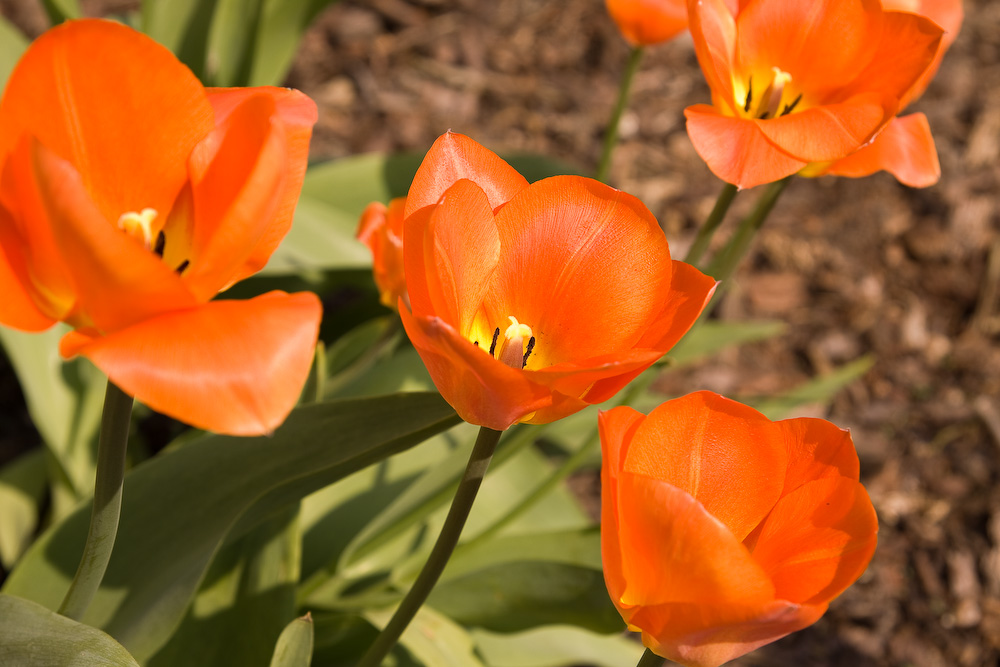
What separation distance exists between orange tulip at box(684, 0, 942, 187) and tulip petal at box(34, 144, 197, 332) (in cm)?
59

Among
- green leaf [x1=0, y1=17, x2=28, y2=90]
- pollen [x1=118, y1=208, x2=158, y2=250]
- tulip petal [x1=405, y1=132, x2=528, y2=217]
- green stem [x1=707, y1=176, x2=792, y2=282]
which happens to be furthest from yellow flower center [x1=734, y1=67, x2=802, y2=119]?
green leaf [x1=0, y1=17, x2=28, y2=90]

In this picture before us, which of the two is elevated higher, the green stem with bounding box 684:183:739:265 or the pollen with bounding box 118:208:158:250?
the pollen with bounding box 118:208:158:250

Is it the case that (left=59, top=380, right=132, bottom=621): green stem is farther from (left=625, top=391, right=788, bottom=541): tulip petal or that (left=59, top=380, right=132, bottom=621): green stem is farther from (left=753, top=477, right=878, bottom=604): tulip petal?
(left=753, top=477, right=878, bottom=604): tulip petal

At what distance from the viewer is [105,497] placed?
71cm

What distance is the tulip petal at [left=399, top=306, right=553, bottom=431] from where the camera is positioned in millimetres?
602

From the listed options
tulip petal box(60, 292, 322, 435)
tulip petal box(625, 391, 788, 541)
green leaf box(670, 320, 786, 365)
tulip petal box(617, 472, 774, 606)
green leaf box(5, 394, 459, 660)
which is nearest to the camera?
tulip petal box(60, 292, 322, 435)

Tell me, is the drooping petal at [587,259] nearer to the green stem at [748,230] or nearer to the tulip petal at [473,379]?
the tulip petal at [473,379]

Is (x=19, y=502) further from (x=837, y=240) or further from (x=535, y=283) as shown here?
(x=837, y=240)

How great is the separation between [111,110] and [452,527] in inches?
16.9

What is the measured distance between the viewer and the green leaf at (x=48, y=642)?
0.73 metres

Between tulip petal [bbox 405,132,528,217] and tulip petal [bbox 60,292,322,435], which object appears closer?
tulip petal [bbox 60,292,322,435]

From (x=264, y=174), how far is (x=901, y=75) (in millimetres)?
764

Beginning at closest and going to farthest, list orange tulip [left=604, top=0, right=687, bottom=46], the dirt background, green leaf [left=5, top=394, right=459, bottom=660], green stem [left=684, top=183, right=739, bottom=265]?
green leaf [left=5, top=394, right=459, bottom=660] < green stem [left=684, top=183, right=739, bottom=265] < orange tulip [left=604, top=0, right=687, bottom=46] < the dirt background

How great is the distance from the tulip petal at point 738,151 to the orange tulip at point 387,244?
1.40 feet
